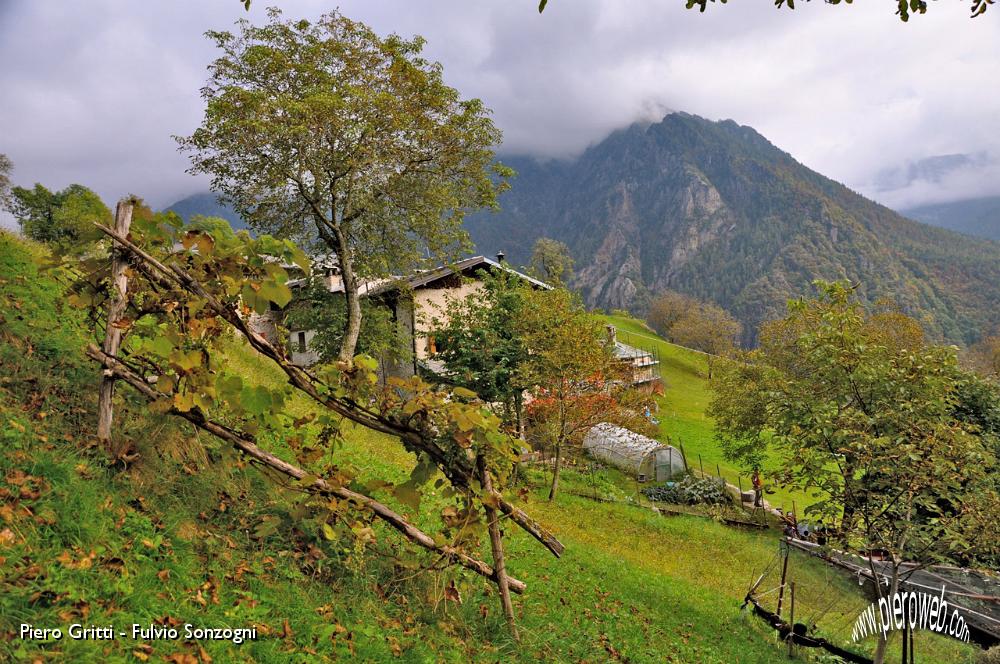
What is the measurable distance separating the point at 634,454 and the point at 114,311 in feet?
88.2

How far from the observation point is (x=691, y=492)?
24.6m

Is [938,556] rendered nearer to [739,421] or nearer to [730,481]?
[739,421]

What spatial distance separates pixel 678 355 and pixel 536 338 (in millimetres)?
61951

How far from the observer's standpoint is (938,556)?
830 centimetres

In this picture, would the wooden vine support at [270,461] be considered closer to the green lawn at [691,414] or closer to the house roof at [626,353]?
the green lawn at [691,414]

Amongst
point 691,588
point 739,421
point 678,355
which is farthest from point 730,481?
point 678,355

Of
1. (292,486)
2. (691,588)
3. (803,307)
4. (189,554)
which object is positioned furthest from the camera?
(691,588)

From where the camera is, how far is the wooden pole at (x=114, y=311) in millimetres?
4328

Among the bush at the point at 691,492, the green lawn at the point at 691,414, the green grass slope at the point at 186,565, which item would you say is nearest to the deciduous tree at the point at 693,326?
the green lawn at the point at 691,414

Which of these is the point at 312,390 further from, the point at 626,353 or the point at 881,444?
the point at 626,353

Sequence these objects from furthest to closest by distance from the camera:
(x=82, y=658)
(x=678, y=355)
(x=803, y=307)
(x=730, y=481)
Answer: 1. (x=678, y=355)
2. (x=730, y=481)
3. (x=803, y=307)
4. (x=82, y=658)

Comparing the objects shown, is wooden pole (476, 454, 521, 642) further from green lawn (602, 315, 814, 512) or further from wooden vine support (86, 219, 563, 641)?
green lawn (602, 315, 814, 512)

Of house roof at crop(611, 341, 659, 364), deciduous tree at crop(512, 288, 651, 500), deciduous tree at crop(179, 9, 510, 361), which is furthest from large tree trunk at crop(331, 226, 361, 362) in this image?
house roof at crop(611, 341, 659, 364)

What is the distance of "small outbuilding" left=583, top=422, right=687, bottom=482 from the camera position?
90.1 ft
